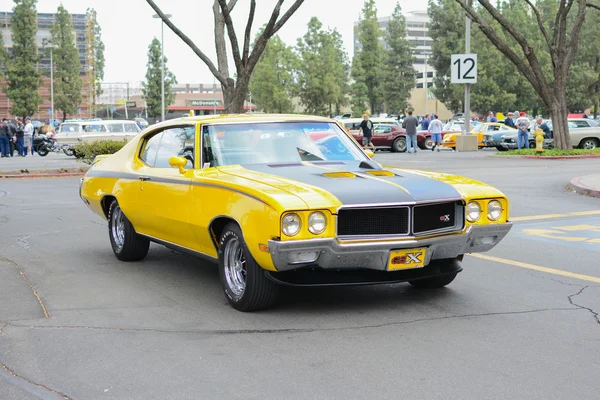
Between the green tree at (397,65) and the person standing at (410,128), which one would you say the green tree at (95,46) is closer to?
the green tree at (397,65)

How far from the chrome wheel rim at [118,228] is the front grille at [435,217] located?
3768 mm

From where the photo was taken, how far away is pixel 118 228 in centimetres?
889

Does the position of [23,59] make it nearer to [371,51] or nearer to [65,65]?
[65,65]

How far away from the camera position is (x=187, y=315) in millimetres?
6273

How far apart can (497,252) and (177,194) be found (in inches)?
155

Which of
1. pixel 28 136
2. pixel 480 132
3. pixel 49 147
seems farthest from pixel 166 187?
pixel 49 147

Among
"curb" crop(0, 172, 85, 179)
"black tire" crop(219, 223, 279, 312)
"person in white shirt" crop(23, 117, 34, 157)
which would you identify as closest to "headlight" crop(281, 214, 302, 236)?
"black tire" crop(219, 223, 279, 312)

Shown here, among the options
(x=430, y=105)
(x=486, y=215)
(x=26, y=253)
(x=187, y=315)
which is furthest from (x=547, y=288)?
(x=430, y=105)

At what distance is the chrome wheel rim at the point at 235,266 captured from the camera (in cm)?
639

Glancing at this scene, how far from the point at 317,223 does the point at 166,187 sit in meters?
2.15

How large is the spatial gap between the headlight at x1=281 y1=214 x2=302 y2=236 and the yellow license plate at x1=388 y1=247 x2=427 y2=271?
2.37ft

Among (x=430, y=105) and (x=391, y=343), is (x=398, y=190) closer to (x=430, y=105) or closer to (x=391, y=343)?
(x=391, y=343)

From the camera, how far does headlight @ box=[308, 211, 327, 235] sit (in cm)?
582

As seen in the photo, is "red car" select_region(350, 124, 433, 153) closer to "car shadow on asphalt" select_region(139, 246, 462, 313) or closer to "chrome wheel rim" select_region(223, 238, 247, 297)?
"car shadow on asphalt" select_region(139, 246, 462, 313)
